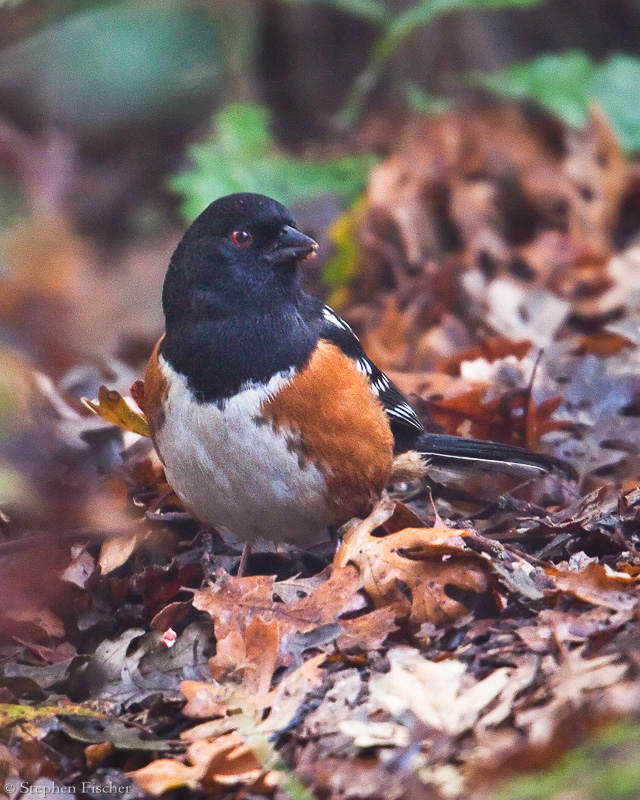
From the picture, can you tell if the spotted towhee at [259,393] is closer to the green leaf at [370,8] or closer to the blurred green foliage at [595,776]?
the blurred green foliage at [595,776]

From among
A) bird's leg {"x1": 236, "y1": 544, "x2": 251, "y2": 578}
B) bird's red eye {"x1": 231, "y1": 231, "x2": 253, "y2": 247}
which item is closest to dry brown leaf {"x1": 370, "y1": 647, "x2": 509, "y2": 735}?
bird's leg {"x1": 236, "y1": 544, "x2": 251, "y2": 578}

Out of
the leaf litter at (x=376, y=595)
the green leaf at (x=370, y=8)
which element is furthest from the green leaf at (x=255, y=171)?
the leaf litter at (x=376, y=595)

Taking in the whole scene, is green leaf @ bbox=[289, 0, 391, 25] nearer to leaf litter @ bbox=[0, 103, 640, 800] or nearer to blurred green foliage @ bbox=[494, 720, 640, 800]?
leaf litter @ bbox=[0, 103, 640, 800]

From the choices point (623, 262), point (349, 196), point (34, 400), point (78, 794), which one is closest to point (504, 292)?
point (623, 262)

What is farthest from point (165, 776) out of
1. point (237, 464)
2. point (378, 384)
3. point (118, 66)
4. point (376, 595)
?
point (118, 66)

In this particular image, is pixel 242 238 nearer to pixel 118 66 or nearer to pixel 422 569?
pixel 422 569

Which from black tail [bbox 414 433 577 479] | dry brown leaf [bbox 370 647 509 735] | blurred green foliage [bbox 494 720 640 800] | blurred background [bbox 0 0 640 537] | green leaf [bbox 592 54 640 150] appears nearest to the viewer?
blurred green foliage [bbox 494 720 640 800]
